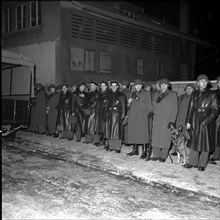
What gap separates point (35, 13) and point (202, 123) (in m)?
14.3

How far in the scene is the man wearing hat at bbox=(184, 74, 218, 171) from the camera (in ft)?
20.2

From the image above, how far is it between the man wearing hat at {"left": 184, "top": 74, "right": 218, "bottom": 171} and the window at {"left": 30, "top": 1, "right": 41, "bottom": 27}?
13.3m

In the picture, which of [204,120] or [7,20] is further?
[7,20]

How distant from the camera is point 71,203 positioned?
14.5 ft

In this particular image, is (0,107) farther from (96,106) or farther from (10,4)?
(10,4)

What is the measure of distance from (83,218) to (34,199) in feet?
3.62

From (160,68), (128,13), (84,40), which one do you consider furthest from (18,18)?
(160,68)

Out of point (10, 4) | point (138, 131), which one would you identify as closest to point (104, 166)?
point (138, 131)

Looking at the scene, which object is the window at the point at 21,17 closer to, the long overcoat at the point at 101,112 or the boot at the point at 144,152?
the long overcoat at the point at 101,112

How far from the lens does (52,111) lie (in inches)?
440

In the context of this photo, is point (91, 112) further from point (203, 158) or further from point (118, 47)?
point (118, 47)

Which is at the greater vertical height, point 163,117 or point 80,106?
point 80,106

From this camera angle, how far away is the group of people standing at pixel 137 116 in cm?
631

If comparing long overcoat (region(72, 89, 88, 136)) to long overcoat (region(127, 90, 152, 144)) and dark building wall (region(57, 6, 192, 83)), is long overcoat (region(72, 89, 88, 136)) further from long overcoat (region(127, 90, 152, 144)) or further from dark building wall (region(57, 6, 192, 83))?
dark building wall (region(57, 6, 192, 83))
